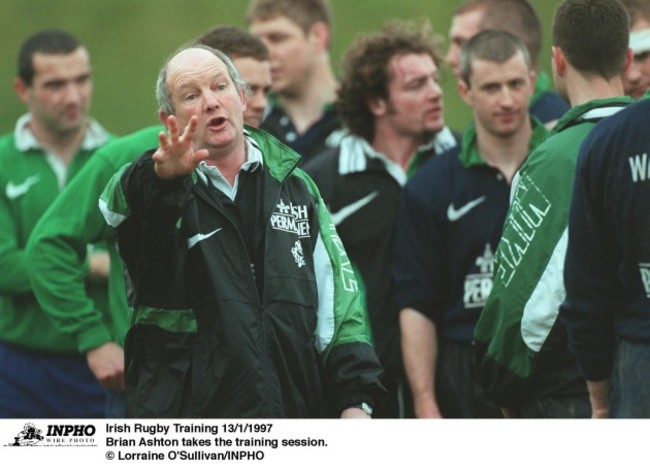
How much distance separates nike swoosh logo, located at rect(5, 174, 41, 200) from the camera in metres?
5.19

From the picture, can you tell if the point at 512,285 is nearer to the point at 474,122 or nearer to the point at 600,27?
the point at 600,27

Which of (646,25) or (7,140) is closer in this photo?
(646,25)

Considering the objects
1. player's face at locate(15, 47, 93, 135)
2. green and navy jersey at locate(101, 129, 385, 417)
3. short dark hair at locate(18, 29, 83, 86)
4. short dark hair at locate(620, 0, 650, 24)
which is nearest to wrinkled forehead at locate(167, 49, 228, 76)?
green and navy jersey at locate(101, 129, 385, 417)

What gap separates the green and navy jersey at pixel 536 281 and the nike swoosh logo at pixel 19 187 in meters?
2.04

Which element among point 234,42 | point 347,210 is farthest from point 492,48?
point 234,42

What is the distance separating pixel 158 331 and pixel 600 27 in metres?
1.50

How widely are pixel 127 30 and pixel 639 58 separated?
404 centimetres

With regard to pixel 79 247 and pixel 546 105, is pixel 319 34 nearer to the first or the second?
pixel 546 105

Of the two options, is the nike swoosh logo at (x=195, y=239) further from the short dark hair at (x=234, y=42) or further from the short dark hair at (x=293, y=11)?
the short dark hair at (x=293, y=11)

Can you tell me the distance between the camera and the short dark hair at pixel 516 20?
5.76 metres

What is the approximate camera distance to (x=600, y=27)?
381cm
